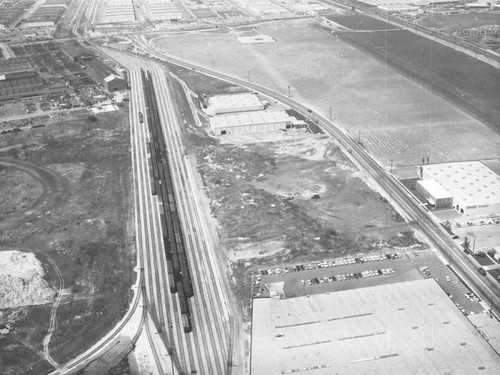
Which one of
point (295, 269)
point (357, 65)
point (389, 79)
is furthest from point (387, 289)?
point (357, 65)

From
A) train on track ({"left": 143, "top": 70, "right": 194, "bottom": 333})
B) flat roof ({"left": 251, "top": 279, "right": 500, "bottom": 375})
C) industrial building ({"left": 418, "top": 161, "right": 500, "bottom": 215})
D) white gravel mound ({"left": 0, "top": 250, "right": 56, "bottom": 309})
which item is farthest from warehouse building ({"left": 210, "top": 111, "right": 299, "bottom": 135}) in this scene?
flat roof ({"left": 251, "top": 279, "right": 500, "bottom": 375})

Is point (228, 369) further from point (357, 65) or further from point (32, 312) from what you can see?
point (357, 65)

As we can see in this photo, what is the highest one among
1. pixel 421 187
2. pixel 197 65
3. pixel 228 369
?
pixel 197 65

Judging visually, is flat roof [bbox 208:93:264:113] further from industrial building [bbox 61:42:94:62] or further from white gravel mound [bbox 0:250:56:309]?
industrial building [bbox 61:42:94:62]

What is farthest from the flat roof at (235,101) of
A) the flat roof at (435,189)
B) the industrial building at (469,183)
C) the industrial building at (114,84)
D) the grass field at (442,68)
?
the flat roof at (435,189)

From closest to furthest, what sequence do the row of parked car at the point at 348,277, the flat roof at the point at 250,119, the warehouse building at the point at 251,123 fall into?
the row of parked car at the point at 348,277 < the warehouse building at the point at 251,123 < the flat roof at the point at 250,119

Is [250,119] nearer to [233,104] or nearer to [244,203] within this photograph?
[233,104]

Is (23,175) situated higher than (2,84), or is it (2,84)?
(2,84)

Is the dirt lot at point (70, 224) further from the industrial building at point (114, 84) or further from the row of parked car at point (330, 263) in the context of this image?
the industrial building at point (114, 84)

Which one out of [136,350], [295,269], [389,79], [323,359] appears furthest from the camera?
[389,79]
